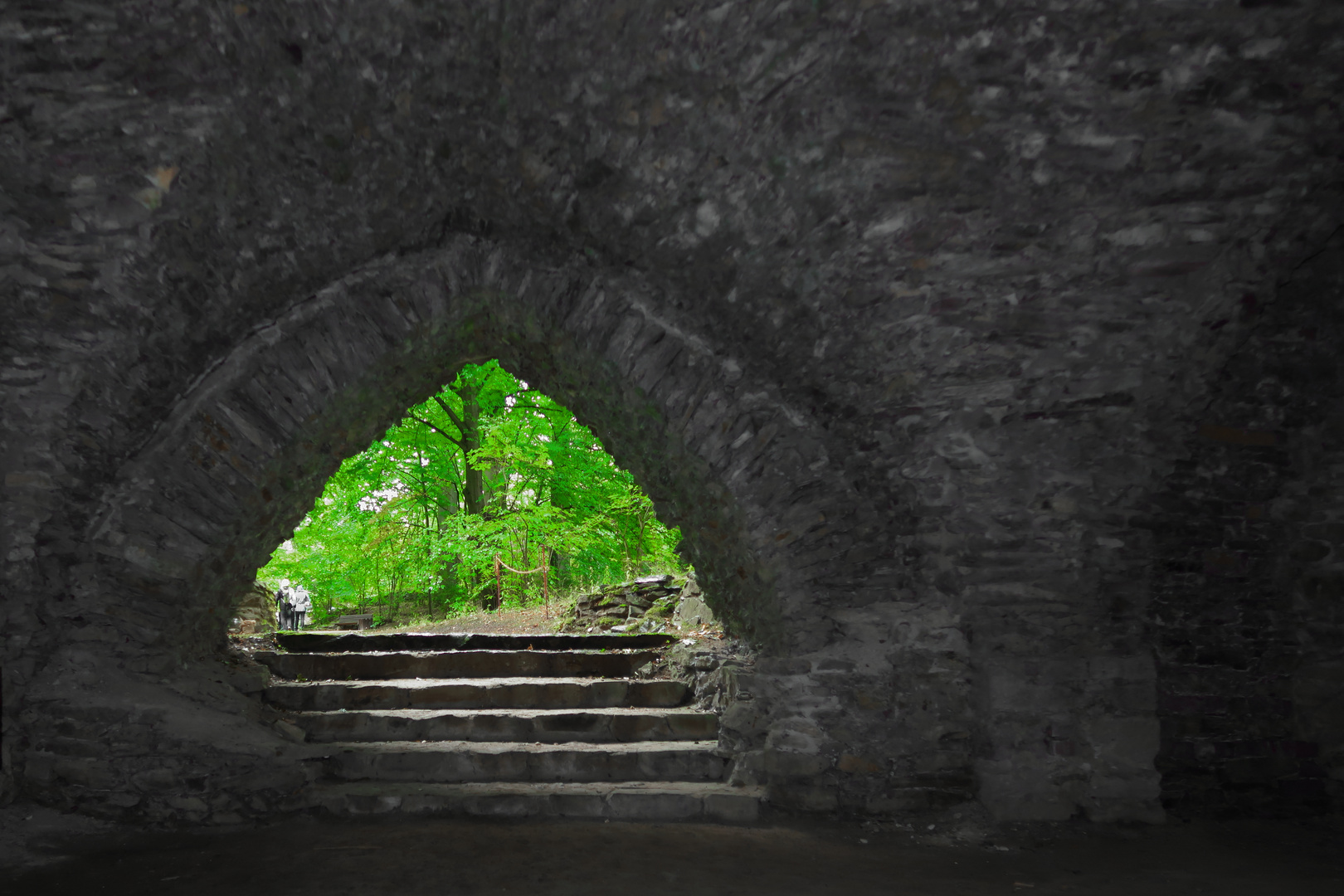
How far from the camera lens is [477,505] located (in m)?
10.9

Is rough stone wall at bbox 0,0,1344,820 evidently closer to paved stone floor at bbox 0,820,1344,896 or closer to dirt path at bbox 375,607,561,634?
paved stone floor at bbox 0,820,1344,896

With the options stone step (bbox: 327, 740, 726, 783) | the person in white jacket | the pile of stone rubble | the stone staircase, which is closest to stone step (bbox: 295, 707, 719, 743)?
the stone staircase

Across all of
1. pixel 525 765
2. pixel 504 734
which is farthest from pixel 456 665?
pixel 525 765

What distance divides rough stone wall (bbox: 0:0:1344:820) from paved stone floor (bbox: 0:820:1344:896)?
23cm

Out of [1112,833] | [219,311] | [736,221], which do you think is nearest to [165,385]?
[219,311]

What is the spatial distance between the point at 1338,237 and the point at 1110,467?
1592mm

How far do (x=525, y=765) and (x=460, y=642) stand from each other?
2.05m

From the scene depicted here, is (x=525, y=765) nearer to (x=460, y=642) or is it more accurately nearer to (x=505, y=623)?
(x=460, y=642)

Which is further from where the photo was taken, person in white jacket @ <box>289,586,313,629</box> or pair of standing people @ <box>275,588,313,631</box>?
person in white jacket @ <box>289,586,313,629</box>

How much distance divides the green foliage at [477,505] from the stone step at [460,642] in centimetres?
390

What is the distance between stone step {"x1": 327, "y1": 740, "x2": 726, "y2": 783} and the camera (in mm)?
4117

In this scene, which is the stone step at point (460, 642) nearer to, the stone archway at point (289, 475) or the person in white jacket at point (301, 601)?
the stone archway at point (289, 475)

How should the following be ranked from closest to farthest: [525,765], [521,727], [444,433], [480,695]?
1. [525,765]
2. [521,727]
3. [480,695]
4. [444,433]

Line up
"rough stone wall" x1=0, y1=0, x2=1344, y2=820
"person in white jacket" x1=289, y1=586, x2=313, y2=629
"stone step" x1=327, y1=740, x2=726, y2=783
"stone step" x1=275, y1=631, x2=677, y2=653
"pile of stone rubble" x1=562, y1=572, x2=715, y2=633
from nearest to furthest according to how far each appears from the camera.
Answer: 1. "rough stone wall" x1=0, y1=0, x2=1344, y2=820
2. "stone step" x1=327, y1=740, x2=726, y2=783
3. "stone step" x1=275, y1=631, x2=677, y2=653
4. "pile of stone rubble" x1=562, y1=572, x2=715, y2=633
5. "person in white jacket" x1=289, y1=586, x2=313, y2=629
